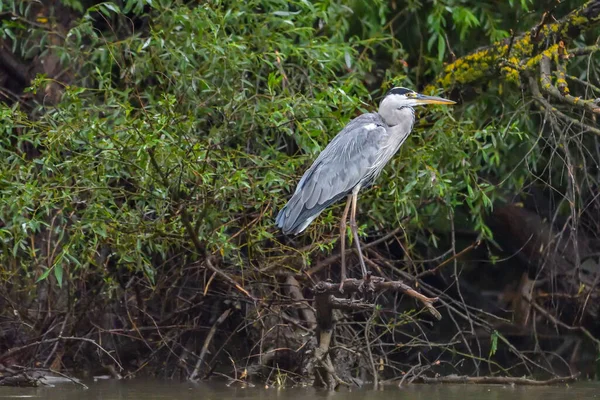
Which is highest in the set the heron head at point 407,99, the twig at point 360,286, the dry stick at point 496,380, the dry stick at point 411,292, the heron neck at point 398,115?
the heron head at point 407,99

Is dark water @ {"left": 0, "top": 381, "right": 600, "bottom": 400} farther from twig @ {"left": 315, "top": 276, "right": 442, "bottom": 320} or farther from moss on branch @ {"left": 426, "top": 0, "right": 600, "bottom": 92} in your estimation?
moss on branch @ {"left": 426, "top": 0, "right": 600, "bottom": 92}

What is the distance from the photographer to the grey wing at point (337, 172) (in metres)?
6.01

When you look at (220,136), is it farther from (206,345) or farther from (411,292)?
(411,292)

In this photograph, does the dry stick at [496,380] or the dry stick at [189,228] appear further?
the dry stick at [496,380]

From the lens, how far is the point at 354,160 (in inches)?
252

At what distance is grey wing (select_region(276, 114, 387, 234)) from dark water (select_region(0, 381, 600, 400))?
2.96ft

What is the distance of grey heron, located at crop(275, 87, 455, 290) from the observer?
6.07 m

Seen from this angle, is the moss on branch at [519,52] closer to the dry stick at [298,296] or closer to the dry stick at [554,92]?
the dry stick at [554,92]

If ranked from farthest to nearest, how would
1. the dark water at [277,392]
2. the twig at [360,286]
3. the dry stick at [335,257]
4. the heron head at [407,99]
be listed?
the dry stick at [335,257] < the heron head at [407,99] < the dark water at [277,392] < the twig at [360,286]

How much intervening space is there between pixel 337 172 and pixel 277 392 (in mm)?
1271

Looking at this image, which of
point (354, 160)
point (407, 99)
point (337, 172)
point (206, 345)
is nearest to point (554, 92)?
point (407, 99)

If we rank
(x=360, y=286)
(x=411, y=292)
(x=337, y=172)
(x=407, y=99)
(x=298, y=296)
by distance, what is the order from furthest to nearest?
1. (x=298, y=296)
2. (x=407, y=99)
3. (x=337, y=172)
4. (x=360, y=286)
5. (x=411, y=292)

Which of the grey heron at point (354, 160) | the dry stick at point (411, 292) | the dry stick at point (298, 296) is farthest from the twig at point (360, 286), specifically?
the dry stick at point (298, 296)

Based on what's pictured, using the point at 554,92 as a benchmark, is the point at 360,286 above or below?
below
